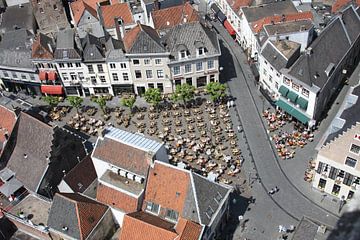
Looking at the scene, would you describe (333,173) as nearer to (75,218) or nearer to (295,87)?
(295,87)

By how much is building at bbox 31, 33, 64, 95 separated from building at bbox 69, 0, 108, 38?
37.1 feet

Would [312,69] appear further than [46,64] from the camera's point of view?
No

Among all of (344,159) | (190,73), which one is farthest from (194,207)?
(190,73)

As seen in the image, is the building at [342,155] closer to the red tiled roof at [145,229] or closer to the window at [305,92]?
the window at [305,92]

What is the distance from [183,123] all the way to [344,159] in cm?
3925

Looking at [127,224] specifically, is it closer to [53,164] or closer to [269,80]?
[53,164]

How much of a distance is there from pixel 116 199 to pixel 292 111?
45.0 metres

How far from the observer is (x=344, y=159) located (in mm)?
74000

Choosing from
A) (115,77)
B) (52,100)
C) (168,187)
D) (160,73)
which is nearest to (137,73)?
(160,73)

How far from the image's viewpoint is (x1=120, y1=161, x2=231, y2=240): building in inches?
2640

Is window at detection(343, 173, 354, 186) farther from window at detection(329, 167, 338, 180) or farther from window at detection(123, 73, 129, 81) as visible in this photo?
window at detection(123, 73, 129, 81)

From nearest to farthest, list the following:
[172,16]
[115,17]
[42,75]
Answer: [42,75] → [172,16] → [115,17]

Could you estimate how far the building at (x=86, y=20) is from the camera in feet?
376

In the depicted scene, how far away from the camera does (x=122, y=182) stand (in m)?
73.3
